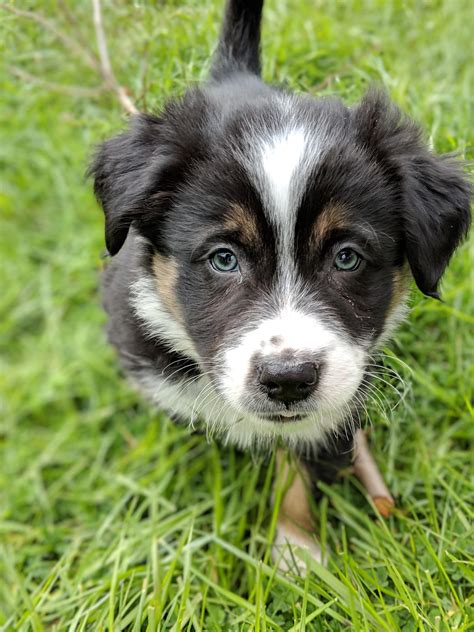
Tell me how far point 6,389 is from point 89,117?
58.8 inches

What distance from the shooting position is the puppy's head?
7.02 ft

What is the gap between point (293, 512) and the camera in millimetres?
2893

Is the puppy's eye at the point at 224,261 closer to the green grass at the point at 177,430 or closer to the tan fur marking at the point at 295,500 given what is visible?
the green grass at the point at 177,430

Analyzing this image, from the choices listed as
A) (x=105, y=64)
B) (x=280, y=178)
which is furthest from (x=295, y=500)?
(x=105, y=64)

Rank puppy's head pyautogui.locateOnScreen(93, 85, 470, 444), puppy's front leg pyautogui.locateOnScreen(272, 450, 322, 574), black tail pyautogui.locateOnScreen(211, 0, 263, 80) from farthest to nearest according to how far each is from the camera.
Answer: black tail pyautogui.locateOnScreen(211, 0, 263, 80), puppy's front leg pyautogui.locateOnScreen(272, 450, 322, 574), puppy's head pyautogui.locateOnScreen(93, 85, 470, 444)

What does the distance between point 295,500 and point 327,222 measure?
123cm

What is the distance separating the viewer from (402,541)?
2.80 m

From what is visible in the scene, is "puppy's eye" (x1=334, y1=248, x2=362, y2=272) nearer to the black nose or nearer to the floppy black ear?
the floppy black ear

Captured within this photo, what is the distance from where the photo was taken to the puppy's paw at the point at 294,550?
8.61 ft

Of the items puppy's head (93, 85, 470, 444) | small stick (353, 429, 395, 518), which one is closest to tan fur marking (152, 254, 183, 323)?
puppy's head (93, 85, 470, 444)

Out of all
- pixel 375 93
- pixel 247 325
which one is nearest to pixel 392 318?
pixel 247 325

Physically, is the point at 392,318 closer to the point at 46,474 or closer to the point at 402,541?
the point at 402,541

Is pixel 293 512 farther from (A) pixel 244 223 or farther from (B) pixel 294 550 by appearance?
(A) pixel 244 223

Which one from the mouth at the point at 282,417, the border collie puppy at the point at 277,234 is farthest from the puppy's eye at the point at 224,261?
the mouth at the point at 282,417
